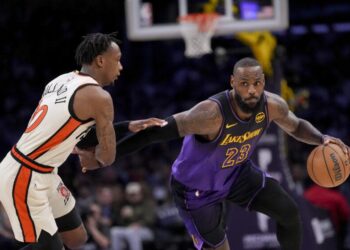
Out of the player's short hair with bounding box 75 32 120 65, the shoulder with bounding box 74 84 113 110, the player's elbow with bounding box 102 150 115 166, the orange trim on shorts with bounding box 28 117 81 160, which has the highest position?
the player's short hair with bounding box 75 32 120 65

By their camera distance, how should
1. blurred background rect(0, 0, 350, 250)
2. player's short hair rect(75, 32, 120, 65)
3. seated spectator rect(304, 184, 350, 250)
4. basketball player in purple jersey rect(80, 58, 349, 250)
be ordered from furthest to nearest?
blurred background rect(0, 0, 350, 250)
seated spectator rect(304, 184, 350, 250)
basketball player in purple jersey rect(80, 58, 349, 250)
player's short hair rect(75, 32, 120, 65)

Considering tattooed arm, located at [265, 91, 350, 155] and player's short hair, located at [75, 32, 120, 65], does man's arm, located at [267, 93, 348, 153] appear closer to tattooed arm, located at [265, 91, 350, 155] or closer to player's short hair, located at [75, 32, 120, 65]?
tattooed arm, located at [265, 91, 350, 155]

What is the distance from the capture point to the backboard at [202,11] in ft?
27.7

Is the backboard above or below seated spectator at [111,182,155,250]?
→ above

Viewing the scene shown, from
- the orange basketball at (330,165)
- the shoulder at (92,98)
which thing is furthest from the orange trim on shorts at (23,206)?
the orange basketball at (330,165)

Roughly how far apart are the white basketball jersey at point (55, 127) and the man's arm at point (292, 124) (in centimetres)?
147

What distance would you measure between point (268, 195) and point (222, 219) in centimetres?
38

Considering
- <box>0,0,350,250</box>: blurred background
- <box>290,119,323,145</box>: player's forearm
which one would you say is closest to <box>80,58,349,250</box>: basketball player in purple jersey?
<box>290,119,323,145</box>: player's forearm

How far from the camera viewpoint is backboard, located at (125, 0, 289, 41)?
332 inches

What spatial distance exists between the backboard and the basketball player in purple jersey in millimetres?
3321

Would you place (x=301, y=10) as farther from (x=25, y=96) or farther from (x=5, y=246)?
(x=5, y=246)

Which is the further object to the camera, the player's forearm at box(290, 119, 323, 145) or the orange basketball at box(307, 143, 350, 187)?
the player's forearm at box(290, 119, 323, 145)

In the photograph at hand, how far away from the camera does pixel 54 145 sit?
417 cm

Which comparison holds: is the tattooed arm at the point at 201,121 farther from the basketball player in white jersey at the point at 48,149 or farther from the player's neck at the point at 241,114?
the basketball player in white jersey at the point at 48,149
